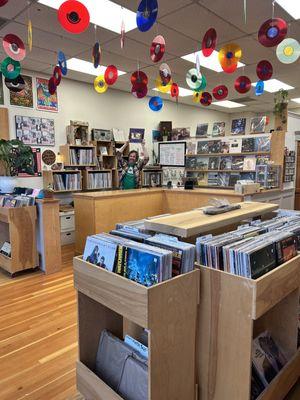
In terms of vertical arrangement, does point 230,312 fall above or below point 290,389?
above

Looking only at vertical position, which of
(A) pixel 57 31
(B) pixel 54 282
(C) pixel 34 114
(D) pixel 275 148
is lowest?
(B) pixel 54 282

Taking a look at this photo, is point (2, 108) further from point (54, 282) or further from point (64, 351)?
point (64, 351)

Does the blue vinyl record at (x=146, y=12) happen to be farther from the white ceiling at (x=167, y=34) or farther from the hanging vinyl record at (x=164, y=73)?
the hanging vinyl record at (x=164, y=73)

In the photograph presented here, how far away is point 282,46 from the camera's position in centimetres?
269

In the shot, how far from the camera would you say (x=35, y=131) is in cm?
488

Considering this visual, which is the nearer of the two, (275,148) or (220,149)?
(275,148)

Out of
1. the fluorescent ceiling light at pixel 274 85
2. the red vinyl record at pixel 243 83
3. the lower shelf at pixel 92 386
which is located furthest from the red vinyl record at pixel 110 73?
the fluorescent ceiling light at pixel 274 85

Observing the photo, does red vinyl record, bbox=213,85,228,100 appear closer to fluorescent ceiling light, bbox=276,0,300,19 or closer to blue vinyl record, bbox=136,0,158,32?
fluorescent ceiling light, bbox=276,0,300,19

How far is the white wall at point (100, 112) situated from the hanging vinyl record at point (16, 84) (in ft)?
0.74

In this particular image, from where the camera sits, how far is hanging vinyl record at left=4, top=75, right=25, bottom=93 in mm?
4219

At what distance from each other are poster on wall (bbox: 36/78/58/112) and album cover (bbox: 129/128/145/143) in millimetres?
1644

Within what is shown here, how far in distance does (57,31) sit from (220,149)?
3245 millimetres

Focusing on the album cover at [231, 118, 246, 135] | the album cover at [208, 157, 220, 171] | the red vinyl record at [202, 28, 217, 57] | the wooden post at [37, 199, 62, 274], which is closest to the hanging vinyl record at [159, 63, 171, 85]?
the red vinyl record at [202, 28, 217, 57]

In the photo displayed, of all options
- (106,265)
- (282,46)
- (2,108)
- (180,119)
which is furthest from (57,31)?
(180,119)
